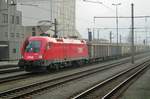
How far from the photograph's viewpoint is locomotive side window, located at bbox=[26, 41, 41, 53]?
2566 centimetres

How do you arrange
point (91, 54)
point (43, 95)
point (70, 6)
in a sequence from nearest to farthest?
point (43, 95)
point (91, 54)
point (70, 6)

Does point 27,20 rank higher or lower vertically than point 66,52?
higher

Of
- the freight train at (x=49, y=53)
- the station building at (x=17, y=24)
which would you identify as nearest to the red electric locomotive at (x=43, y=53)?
the freight train at (x=49, y=53)

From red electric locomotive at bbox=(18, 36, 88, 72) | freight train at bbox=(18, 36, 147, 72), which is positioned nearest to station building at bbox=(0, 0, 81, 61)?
freight train at bbox=(18, 36, 147, 72)

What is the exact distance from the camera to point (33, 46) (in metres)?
26.0

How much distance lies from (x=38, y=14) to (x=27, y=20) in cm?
391

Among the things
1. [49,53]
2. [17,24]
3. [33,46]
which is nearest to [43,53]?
[49,53]

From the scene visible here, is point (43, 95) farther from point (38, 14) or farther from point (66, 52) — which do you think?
point (38, 14)

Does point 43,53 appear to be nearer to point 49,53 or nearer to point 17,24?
point 49,53

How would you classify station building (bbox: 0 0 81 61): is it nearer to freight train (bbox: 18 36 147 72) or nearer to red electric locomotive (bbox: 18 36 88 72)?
freight train (bbox: 18 36 147 72)

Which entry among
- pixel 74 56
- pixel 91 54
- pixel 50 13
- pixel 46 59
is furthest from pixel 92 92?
pixel 50 13

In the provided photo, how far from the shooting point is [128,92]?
52.5ft

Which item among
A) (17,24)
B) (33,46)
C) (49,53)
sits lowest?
(49,53)

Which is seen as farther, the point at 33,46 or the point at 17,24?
the point at 17,24
